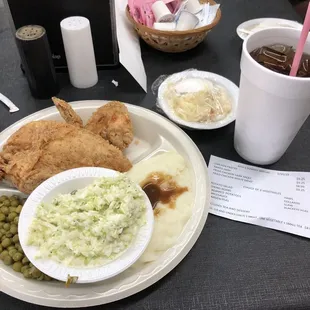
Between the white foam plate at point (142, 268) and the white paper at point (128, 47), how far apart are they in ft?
0.68

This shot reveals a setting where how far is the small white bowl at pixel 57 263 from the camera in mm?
808

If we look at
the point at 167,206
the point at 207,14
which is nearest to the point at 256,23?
the point at 207,14

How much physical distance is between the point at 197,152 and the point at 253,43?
0.35 metres

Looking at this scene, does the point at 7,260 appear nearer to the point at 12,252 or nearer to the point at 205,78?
the point at 12,252

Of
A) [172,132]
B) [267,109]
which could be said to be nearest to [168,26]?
[172,132]

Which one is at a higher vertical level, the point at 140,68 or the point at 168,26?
the point at 168,26

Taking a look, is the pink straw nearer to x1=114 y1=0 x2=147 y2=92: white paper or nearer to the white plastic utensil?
x1=114 y1=0 x2=147 y2=92: white paper

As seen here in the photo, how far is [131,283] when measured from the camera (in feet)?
2.77

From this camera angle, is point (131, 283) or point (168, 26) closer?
point (131, 283)

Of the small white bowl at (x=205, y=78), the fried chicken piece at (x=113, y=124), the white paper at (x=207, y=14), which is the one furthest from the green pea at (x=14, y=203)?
the white paper at (x=207, y=14)

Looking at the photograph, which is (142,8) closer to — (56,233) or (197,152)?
(197,152)

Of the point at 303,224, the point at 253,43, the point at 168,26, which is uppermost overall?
the point at 253,43

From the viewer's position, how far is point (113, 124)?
1.15 metres

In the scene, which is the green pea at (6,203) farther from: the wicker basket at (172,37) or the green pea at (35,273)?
the wicker basket at (172,37)
